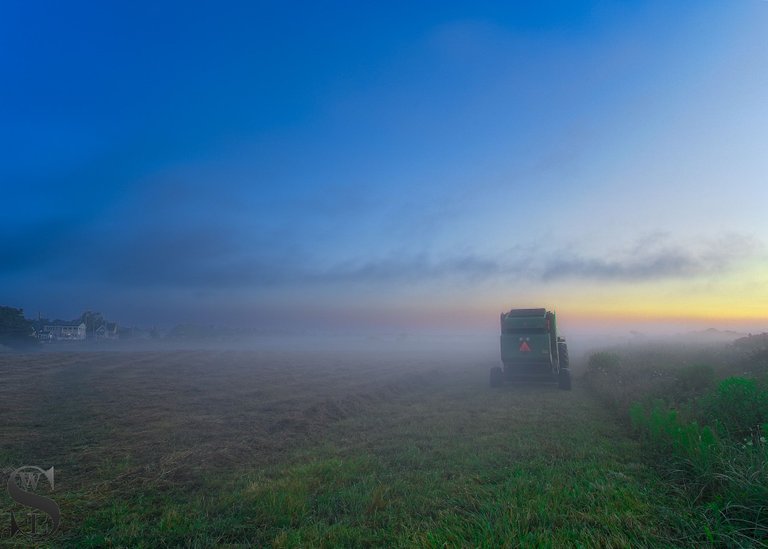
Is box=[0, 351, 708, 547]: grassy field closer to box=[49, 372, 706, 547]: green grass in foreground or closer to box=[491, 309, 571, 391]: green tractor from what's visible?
box=[49, 372, 706, 547]: green grass in foreground

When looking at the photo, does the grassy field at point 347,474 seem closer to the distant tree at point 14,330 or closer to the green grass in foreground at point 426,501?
the green grass in foreground at point 426,501

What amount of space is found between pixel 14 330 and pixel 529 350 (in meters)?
72.9

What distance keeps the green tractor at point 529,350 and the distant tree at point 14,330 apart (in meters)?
70.8

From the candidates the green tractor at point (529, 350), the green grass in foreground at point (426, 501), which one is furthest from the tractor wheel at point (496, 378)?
the green grass in foreground at point (426, 501)

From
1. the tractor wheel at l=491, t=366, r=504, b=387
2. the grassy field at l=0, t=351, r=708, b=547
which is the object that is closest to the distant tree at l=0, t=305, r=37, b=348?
the grassy field at l=0, t=351, r=708, b=547

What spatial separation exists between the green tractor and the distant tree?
70762mm

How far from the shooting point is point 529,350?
20.6 metres

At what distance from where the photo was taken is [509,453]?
8.60m

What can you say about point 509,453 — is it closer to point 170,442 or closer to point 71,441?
point 170,442

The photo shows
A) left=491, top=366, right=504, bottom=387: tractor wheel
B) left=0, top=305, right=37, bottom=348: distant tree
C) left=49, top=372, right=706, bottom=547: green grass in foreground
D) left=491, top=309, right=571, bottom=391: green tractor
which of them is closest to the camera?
left=49, top=372, right=706, bottom=547: green grass in foreground

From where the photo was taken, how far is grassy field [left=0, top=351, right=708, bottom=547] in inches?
193

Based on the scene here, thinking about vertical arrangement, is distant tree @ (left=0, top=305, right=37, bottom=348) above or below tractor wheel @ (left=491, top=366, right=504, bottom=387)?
above

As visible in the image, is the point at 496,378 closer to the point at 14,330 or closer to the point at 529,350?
the point at 529,350

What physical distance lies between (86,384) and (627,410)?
90.3ft
